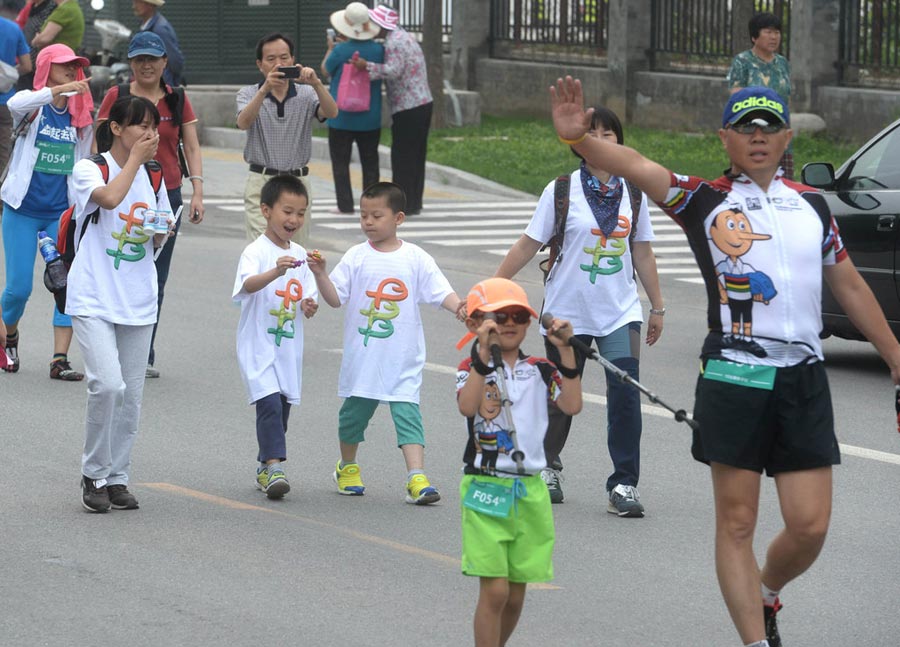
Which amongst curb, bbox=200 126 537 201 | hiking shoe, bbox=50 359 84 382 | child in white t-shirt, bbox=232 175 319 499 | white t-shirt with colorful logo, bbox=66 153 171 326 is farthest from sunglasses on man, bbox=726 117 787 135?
curb, bbox=200 126 537 201

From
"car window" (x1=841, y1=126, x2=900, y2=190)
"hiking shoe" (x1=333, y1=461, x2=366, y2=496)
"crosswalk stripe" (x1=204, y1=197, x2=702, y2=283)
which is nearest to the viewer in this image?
"hiking shoe" (x1=333, y1=461, x2=366, y2=496)

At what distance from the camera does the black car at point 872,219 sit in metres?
10.5

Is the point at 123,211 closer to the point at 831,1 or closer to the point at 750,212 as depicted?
the point at 750,212

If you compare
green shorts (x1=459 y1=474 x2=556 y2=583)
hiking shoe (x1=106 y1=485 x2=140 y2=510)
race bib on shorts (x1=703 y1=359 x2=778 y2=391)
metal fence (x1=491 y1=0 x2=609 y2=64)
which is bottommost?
hiking shoe (x1=106 y1=485 x2=140 y2=510)

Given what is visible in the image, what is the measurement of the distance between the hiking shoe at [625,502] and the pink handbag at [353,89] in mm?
10142

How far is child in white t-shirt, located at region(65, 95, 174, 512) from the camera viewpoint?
7.16 m

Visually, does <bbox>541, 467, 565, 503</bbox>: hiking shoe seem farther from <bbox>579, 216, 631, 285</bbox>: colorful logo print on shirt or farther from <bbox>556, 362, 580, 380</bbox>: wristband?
<bbox>556, 362, 580, 380</bbox>: wristband

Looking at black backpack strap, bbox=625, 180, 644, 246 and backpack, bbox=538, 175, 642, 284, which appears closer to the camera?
backpack, bbox=538, 175, 642, 284

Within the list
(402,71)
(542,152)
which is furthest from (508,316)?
(542,152)

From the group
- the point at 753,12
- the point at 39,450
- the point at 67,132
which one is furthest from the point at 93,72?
the point at 39,450

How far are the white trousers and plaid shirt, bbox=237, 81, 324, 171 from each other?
349cm

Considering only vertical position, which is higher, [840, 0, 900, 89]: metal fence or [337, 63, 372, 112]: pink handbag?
[840, 0, 900, 89]: metal fence

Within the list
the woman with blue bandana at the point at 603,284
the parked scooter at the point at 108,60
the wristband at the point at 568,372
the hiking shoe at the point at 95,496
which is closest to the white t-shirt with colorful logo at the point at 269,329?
the hiking shoe at the point at 95,496

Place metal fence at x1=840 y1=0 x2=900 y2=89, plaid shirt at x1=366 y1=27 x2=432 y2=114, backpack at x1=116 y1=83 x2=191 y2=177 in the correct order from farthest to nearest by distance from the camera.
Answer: metal fence at x1=840 y1=0 x2=900 y2=89, plaid shirt at x1=366 y1=27 x2=432 y2=114, backpack at x1=116 y1=83 x2=191 y2=177
